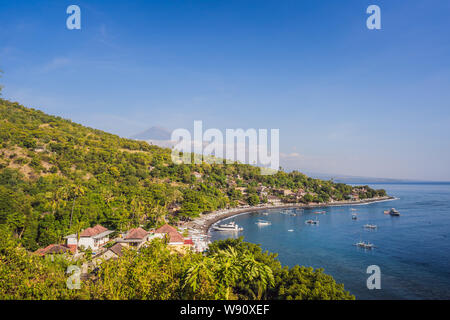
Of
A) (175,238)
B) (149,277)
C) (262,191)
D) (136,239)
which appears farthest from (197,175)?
(149,277)

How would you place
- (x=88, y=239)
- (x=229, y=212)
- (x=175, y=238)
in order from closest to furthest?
(x=88, y=239) → (x=175, y=238) → (x=229, y=212)

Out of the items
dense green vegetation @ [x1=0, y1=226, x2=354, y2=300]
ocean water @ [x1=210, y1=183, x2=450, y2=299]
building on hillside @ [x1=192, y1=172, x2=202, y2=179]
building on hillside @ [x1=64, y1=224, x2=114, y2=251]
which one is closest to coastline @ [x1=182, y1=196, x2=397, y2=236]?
ocean water @ [x1=210, y1=183, x2=450, y2=299]

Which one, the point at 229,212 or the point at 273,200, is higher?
the point at 273,200

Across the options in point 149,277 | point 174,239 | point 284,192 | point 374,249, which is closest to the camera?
point 149,277

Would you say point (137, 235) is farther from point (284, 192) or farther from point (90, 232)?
point (284, 192)

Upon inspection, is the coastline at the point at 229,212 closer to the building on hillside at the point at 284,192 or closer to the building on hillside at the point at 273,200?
the building on hillside at the point at 273,200
